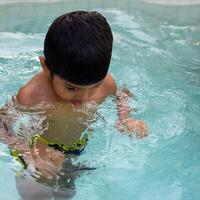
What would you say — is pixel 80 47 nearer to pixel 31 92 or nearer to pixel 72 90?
pixel 72 90

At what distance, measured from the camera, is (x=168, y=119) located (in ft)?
9.09

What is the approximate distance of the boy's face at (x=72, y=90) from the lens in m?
1.94

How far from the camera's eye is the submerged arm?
210cm

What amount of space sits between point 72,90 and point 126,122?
309 mm

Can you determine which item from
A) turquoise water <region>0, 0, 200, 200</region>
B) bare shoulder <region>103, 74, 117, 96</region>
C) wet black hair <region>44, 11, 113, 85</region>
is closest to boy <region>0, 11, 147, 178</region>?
wet black hair <region>44, 11, 113, 85</region>

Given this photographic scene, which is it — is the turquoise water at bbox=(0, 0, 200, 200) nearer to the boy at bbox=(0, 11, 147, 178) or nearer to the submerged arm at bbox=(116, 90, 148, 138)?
the submerged arm at bbox=(116, 90, 148, 138)

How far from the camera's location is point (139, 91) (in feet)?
9.67

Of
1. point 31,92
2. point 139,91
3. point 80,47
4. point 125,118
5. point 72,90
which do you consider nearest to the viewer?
point 80,47

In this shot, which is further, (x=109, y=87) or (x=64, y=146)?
(x=109, y=87)

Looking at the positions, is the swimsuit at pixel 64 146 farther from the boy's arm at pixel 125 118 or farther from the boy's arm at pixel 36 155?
the boy's arm at pixel 125 118

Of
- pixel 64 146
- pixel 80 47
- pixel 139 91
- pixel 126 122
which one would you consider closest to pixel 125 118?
pixel 126 122

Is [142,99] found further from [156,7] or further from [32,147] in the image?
[156,7]

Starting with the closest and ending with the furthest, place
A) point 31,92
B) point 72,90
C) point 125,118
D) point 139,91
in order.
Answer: point 72,90
point 31,92
point 125,118
point 139,91

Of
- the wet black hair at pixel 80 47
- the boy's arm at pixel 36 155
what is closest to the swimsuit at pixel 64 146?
the boy's arm at pixel 36 155
